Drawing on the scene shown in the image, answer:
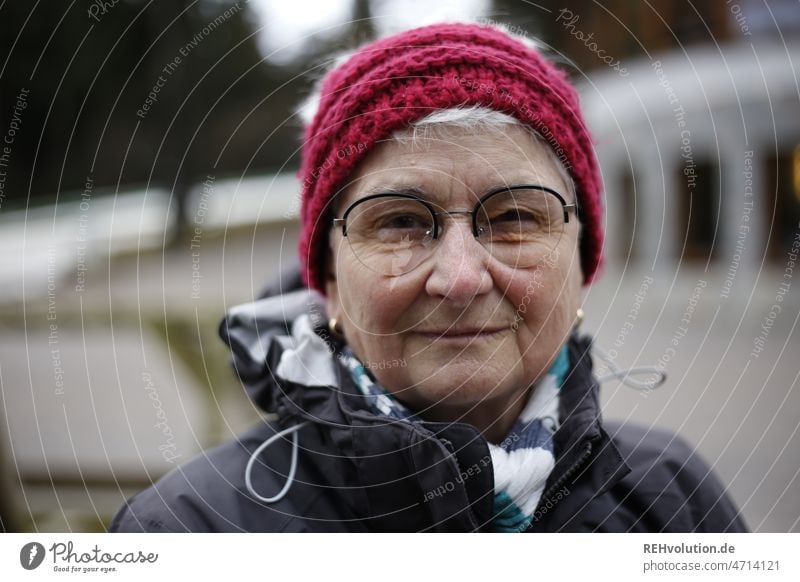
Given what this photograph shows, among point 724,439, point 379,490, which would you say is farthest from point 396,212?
point 724,439

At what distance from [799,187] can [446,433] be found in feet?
19.3

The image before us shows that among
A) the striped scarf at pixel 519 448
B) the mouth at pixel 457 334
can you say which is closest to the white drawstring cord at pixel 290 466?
the striped scarf at pixel 519 448

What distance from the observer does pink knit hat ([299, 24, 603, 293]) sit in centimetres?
84

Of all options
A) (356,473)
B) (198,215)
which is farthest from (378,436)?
(198,215)

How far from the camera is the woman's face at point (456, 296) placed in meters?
0.81

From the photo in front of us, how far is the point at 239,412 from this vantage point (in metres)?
2.38

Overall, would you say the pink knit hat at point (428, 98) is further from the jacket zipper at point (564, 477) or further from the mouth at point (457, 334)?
the jacket zipper at point (564, 477)

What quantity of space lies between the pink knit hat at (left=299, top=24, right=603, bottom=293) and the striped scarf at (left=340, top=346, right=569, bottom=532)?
23 cm

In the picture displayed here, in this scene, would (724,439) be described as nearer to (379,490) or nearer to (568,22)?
(568,22)

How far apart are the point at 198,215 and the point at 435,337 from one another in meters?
0.61

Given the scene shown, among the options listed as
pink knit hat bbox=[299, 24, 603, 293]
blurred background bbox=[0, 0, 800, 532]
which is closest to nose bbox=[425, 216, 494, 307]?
pink knit hat bbox=[299, 24, 603, 293]

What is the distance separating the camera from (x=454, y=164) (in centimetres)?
81

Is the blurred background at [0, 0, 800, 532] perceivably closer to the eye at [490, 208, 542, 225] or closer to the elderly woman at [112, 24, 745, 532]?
the elderly woman at [112, 24, 745, 532]

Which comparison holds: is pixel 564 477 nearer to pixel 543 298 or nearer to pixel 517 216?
pixel 543 298
